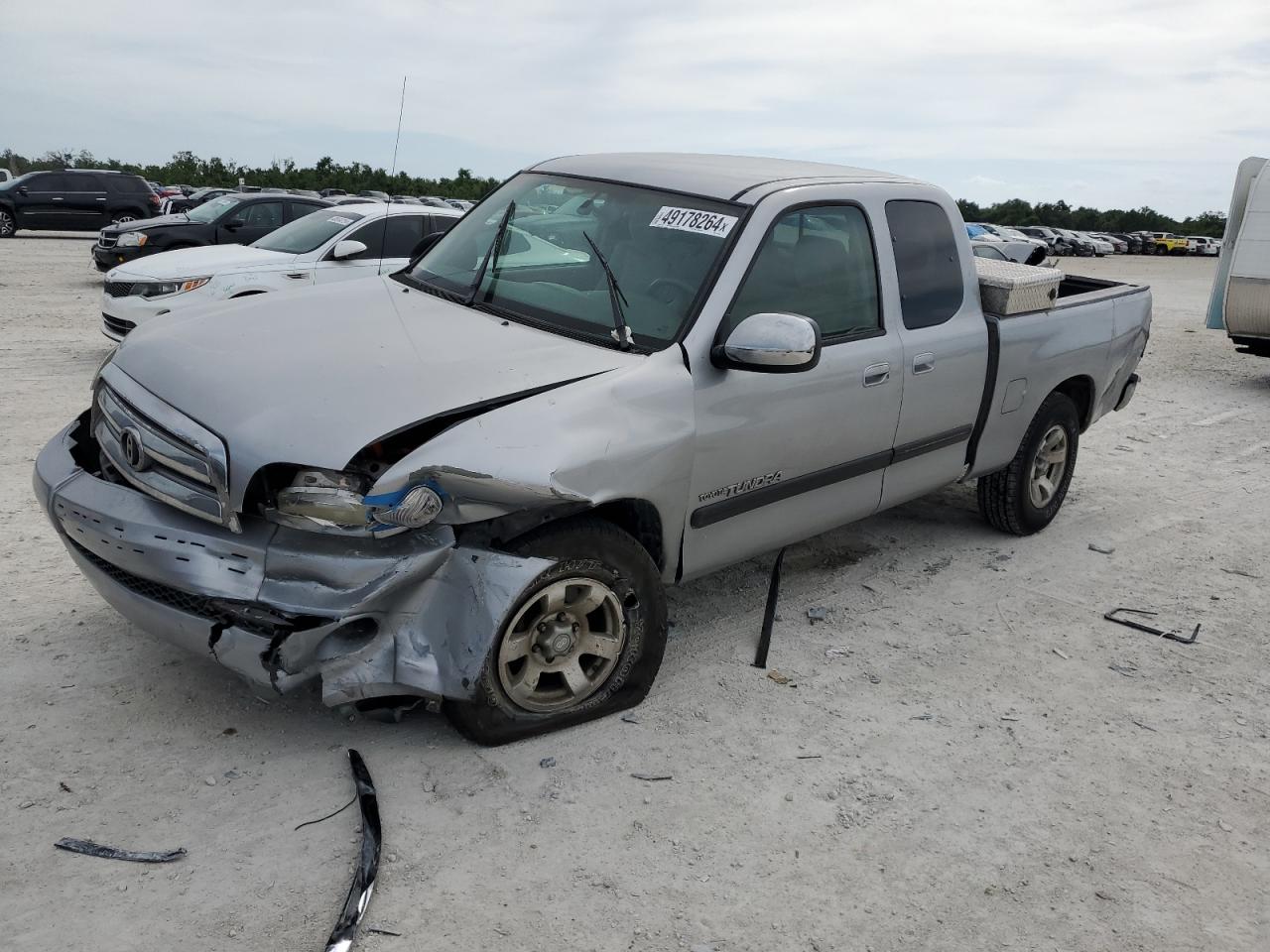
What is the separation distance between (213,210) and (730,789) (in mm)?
13786

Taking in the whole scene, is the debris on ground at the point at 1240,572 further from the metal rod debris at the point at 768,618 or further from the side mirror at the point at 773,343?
the side mirror at the point at 773,343

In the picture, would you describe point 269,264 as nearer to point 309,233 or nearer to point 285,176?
point 309,233

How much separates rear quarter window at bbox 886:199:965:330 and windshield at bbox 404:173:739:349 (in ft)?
3.11

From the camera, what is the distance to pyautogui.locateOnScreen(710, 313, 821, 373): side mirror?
3627 mm

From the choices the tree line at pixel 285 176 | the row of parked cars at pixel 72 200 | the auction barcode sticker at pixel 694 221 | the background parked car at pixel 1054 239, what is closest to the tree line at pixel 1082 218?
the tree line at pixel 285 176

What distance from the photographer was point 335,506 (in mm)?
3137

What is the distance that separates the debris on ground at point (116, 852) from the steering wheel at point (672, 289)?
235cm

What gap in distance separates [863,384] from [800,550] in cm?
146

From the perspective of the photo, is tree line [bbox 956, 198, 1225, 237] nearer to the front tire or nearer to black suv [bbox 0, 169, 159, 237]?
black suv [bbox 0, 169, 159, 237]

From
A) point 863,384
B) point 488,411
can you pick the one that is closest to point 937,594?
point 863,384

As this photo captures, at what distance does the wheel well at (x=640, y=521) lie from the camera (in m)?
3.68

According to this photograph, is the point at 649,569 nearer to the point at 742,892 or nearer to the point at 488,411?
the point at 488,411

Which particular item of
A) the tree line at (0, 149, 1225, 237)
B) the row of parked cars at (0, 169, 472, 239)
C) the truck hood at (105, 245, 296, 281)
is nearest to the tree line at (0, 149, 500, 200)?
the tree line at (0, 149, 1225, 237)

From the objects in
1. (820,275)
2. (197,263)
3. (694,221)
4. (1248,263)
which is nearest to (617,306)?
(694,221)
